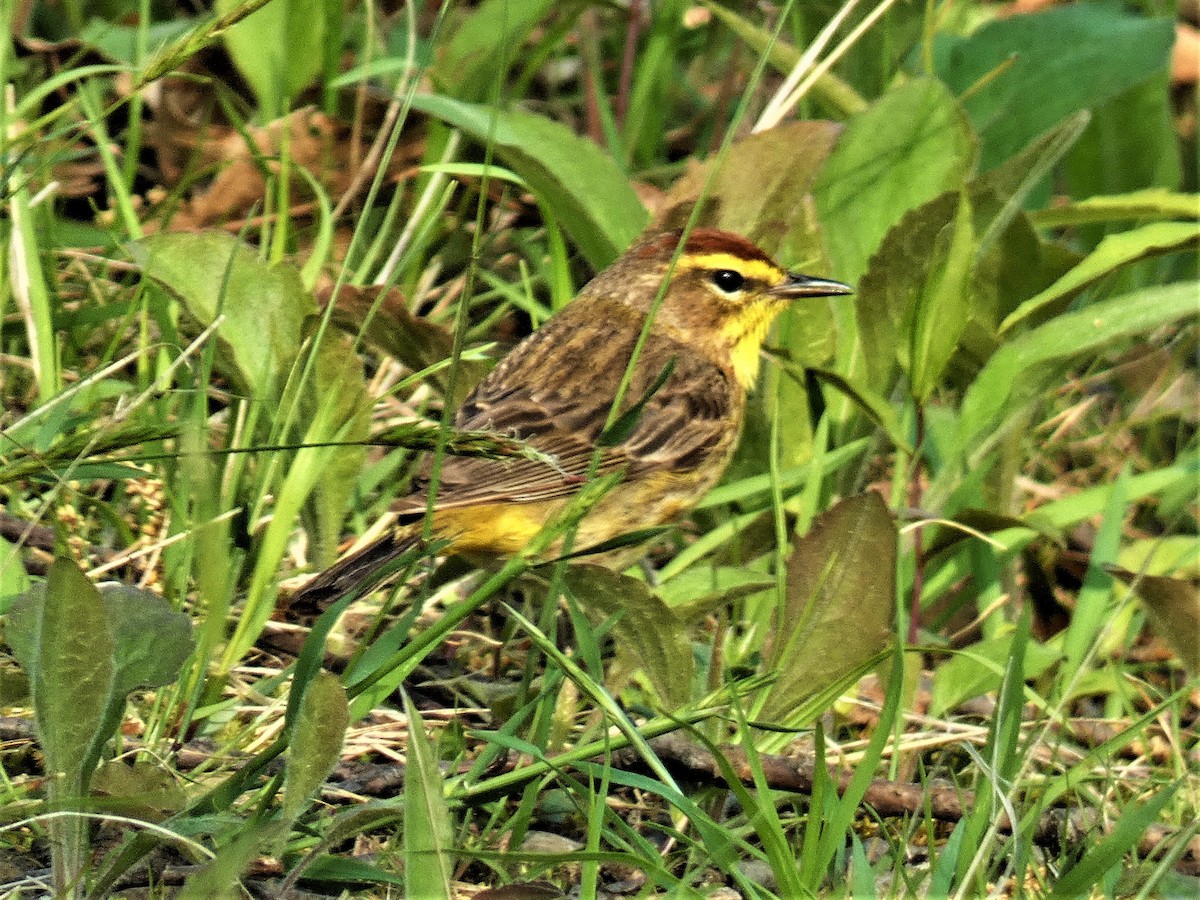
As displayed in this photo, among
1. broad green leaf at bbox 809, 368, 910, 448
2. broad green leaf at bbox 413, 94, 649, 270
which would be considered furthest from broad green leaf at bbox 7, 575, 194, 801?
broad green leaf at bbox 413, 94, 649, 270

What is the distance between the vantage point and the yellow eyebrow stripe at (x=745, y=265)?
4496mm

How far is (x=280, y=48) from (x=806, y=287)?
1.92m

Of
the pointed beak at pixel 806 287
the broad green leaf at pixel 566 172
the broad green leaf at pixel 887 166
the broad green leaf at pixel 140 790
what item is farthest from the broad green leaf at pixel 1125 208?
the broad green leaf at pixel 140 790

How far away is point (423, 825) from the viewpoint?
249 centimetres

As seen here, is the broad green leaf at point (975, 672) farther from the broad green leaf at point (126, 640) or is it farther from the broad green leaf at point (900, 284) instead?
the broad green leaf at point (126, 640)

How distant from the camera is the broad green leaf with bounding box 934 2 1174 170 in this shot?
5.22 metres

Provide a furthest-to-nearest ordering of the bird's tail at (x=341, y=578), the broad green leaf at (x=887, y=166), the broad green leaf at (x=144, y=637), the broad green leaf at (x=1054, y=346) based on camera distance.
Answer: the broad green leaf at (x=887, y=166) < the broad green leaf at (x=1054, y=346) < the bird's tail at (x=341, y=578) < the broad green leaf at (x=144, y=637)

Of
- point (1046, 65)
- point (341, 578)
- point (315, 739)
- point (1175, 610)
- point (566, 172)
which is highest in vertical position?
point (1046, 65)

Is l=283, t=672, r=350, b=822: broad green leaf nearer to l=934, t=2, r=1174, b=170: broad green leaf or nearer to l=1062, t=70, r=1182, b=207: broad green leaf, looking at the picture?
l=934, t=2, r=1174, b=170: broad green leaf

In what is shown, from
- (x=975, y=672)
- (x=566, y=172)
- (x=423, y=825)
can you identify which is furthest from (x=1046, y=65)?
(x=423, y=825)

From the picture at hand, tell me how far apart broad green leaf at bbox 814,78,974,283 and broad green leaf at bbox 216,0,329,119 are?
1.70 meters

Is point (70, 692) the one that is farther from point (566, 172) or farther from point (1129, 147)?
point (1129, 147)

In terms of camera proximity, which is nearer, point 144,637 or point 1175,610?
point 144,637

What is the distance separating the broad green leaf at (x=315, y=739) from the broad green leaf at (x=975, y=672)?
5.70 feet
